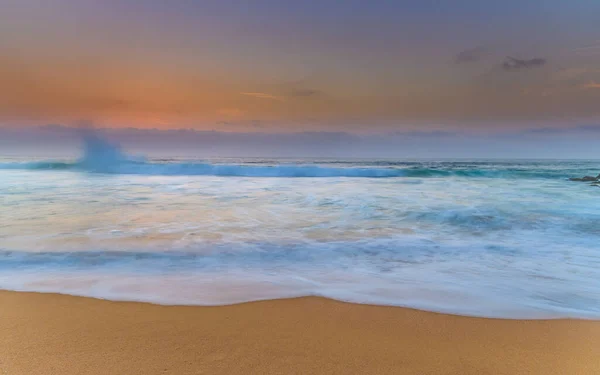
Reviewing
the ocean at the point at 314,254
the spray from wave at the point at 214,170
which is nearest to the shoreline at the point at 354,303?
the ocean at the point at 314,254

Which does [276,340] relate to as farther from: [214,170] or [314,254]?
[214,170]

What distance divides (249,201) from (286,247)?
5796 millimetres

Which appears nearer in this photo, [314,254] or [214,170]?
[314,254]

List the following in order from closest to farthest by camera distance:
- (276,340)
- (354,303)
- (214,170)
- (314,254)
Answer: (276,340) → (354,303) → (314,254) → (214,170)

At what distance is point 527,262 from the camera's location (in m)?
4.57

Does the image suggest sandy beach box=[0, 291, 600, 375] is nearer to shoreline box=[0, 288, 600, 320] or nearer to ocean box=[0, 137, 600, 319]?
shoreline box=[0, 288, 600, 320]

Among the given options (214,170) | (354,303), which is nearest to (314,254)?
(354,303)

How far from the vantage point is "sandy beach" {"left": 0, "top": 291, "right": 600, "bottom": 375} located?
207 centimetres

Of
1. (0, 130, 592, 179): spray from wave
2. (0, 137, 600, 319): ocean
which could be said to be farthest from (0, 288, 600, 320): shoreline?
(0, 130, 592, 179): spray from wave

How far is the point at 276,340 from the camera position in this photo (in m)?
2.38

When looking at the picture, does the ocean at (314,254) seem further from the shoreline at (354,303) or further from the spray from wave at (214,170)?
the spray from wave at (214,170)

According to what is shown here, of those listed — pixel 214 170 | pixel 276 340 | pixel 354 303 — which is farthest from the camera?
pixel 214 170

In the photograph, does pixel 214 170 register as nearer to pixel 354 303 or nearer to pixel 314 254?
pixel 314 254

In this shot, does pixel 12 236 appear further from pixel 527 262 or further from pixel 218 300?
pixel 527 262
